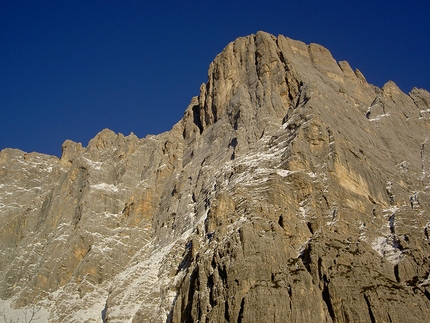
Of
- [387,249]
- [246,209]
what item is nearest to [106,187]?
[246,209]

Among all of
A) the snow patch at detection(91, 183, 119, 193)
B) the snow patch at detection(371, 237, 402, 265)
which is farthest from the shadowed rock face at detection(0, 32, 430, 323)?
the snow patch at detection(91, 183, 119, 193)

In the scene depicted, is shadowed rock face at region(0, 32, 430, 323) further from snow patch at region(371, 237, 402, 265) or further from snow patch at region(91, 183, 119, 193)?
snow patch at region(91, 183, 119, 193)

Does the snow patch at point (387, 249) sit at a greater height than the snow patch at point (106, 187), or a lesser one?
lesser

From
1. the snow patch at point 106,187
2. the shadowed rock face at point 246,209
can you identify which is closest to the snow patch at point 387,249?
the shadowed rock face at point 246,209

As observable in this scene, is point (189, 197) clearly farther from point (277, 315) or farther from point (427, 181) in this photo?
point (277, 315)

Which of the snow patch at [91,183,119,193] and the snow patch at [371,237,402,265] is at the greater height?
the snow patch at [91,183,119,193]

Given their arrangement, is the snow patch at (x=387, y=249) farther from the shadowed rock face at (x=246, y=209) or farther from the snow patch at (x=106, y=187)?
the snow patch at (x=106, y=187)

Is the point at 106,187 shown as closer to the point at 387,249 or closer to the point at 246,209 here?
the point at 246,209

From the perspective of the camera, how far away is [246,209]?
69938mm

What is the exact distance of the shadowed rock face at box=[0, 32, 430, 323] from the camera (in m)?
59.2

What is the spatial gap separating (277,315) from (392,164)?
4672 cm

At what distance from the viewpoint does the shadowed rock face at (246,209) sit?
5916 centimetres

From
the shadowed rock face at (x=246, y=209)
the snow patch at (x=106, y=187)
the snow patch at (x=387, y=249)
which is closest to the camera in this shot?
the shadowed rock face at (x=246, y=209)

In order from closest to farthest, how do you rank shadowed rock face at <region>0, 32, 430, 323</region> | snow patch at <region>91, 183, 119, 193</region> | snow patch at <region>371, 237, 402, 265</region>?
shadowed rock face at <region>0, 32, 430, 323</region>
snow patch at <region>371, 237, 402, 265</region>
snow patch at <region>91, 183, 119, 193</region>
